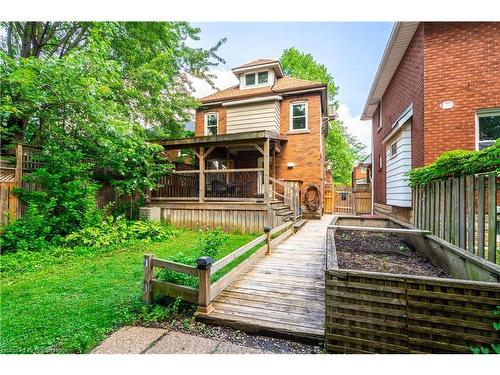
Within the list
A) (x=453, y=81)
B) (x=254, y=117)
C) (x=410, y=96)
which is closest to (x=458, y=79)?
(x=453, y=81)

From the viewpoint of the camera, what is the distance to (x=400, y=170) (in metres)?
7.74

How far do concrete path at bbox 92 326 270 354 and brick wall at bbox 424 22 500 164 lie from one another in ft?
21.1

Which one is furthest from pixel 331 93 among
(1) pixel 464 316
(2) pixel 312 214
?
(1) pixel 464 316

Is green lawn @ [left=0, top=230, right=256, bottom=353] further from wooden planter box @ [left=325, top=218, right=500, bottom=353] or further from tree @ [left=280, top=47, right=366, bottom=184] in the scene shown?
tree @ [left=280, top=47, right=366, bottom=184]

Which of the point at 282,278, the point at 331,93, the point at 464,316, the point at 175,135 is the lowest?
the point at 282,278

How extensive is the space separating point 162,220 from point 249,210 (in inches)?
142

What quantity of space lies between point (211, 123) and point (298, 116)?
488cm

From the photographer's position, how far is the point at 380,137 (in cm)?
1138

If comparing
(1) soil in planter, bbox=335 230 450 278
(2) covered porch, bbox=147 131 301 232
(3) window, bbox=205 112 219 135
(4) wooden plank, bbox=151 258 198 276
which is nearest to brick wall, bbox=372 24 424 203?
(1) soil in planter, bbox=335 230 450 278

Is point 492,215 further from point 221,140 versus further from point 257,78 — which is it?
point 257,78

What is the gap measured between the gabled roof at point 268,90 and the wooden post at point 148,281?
11032 mm

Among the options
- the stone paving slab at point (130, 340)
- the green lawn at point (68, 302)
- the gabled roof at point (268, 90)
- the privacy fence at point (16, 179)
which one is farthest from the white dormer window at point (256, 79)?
the stone paving slab at point (130, 340)

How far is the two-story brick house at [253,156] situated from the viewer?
8820mm
